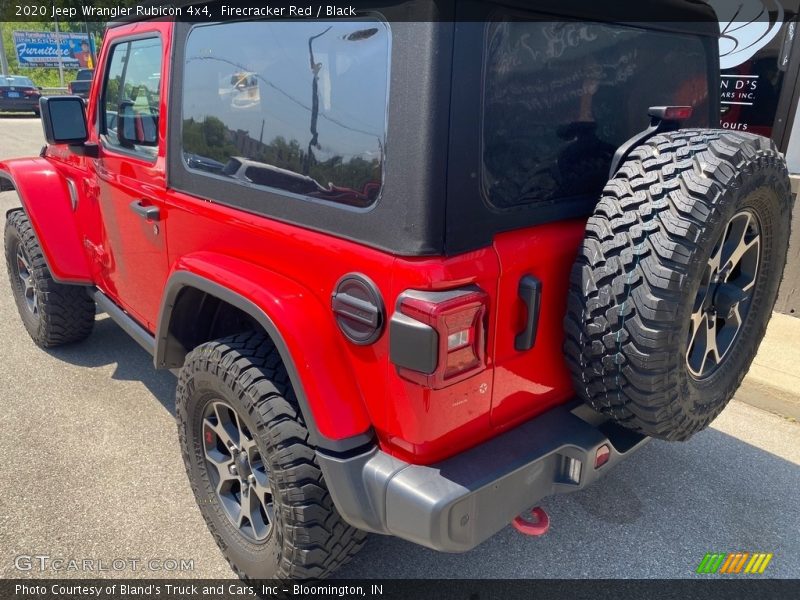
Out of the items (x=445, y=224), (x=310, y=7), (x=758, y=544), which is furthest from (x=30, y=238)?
(x=758, y=544)

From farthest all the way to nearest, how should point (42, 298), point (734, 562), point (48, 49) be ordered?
1. point (48, 49)
2. point (42, 298)
3. point (734, 562)

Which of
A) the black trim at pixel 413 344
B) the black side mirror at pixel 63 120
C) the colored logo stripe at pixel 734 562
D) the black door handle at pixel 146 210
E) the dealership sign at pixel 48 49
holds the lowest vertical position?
the colored logo stripe at pixel 734 562

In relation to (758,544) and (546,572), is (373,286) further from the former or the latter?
(758,544)

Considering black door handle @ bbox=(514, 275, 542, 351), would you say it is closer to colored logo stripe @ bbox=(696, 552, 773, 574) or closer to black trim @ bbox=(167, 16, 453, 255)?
black trim @ bbox=(167, 16, 453, 255)

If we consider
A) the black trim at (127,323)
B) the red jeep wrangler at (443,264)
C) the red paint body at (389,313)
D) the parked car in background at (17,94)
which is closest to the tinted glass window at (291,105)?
the red jeep wrangler at (443,264)

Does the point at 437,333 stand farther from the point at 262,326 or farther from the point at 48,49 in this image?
the point at 48,49

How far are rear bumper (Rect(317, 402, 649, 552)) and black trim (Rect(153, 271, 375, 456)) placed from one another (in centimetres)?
4

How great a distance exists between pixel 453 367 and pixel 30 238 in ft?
10.6

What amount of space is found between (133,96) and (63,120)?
521mm

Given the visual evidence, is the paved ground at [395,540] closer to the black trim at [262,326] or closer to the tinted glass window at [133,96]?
the black trim at [262,326]

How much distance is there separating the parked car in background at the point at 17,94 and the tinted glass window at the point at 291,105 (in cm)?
2321

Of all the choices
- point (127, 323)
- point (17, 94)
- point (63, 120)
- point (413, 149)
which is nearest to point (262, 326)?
point (413, 149)

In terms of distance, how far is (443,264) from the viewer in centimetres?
156

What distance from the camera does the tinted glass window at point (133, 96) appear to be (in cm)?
261
